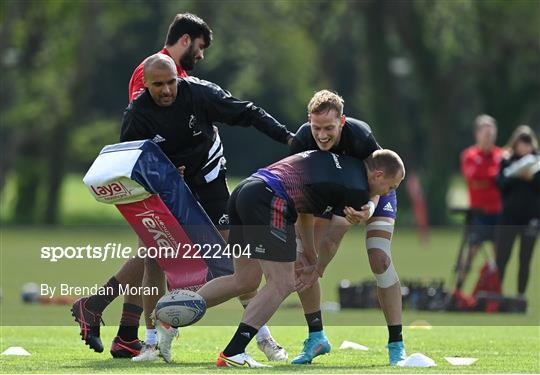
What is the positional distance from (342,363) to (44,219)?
119ft

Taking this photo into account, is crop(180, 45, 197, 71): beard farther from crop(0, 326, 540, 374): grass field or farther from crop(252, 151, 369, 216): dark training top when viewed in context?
crop(0, 326, 540, 374): grass field

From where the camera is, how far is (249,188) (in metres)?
9.98

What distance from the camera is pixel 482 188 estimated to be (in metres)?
19.7

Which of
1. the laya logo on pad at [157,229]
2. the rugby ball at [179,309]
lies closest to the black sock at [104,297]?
the laya logo on pad at [157,229]

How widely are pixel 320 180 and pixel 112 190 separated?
152cm

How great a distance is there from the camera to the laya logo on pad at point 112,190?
1021 cm

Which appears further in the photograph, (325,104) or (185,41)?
(185,41)

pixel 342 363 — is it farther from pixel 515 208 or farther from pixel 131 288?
pixel 515 208

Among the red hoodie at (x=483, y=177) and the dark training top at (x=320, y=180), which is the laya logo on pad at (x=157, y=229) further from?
the red hoodie at (x=483, y=177)

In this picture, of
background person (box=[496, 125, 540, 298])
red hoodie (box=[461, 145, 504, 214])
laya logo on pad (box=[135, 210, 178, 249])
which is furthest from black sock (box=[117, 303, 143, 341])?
red hoodie (box=[461, 145, 504, 214])

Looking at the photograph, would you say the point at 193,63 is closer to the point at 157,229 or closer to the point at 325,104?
the point at 157,229

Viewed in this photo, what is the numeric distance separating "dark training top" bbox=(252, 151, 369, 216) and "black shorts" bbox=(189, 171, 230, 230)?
115cm

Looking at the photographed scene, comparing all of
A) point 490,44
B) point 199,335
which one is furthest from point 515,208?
point 490,44

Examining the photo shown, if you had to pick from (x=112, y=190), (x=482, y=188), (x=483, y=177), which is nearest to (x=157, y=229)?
(x=112, y=190)
